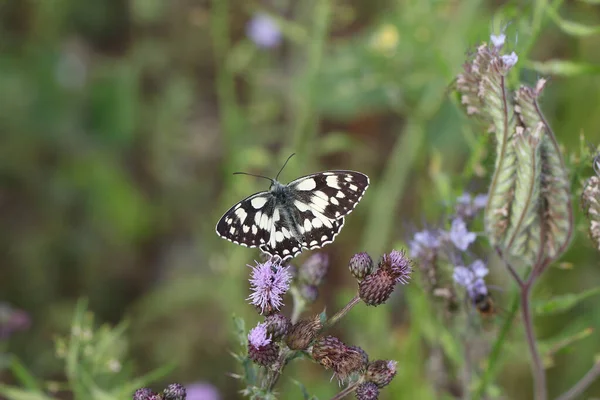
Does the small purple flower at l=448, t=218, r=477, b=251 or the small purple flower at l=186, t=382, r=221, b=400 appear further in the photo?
the small purple flower at l=186, t=382, r=221, b=400

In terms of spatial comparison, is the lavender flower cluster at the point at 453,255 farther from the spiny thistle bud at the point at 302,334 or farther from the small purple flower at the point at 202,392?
the small purple flower at the point at 202,392

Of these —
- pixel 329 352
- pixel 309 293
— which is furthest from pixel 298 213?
pixel 329 352

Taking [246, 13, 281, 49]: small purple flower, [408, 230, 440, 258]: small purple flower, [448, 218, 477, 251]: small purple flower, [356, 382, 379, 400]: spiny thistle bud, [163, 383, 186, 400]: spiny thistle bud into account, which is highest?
[246, 13, 281, 49]: small purple flower

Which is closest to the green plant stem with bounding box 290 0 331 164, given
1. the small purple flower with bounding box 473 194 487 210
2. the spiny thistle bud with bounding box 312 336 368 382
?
the small purple flower with bounding box 473 194 487 210

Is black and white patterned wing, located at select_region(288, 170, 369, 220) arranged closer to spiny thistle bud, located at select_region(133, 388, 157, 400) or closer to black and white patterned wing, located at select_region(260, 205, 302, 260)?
black and white patterned wing, located at select_region(260, 205, 302, 260)

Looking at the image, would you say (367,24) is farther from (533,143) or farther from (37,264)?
(533,143)

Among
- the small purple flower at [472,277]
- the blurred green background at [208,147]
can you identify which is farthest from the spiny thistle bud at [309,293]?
the blurred green background at [208,147]

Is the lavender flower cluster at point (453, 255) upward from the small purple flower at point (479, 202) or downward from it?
downward
